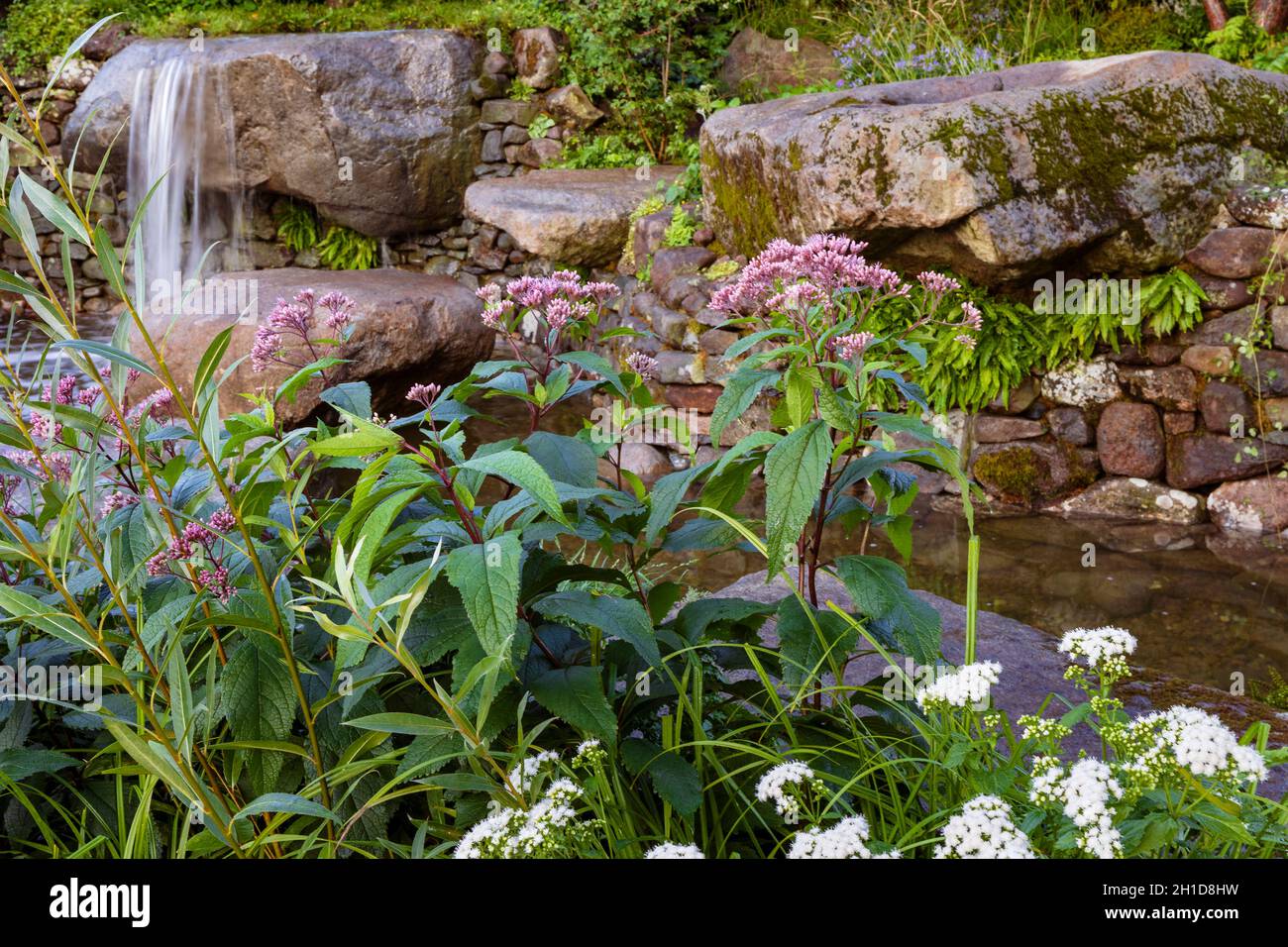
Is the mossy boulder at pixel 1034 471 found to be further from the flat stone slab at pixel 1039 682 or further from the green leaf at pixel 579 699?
the green leaf at pixel 579 699

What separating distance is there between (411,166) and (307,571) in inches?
336

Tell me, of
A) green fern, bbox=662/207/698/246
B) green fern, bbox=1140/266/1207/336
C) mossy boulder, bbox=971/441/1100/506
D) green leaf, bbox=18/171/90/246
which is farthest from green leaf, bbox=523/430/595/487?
green fern, bbox=662/207/698/246

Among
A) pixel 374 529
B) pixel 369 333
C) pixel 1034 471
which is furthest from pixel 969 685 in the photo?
pixel 369 333

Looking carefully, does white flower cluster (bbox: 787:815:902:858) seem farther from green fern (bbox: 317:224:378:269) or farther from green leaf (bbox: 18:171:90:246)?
green fern (bbox: 317:224:378:269)

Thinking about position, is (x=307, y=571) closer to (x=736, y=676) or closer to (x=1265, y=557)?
(x=736, y=676)

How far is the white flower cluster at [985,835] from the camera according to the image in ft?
3.74

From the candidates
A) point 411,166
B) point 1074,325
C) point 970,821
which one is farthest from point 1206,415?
point 411,166

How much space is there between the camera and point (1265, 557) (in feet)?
16.3

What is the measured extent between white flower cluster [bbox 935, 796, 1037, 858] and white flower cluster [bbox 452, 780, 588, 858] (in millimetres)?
444

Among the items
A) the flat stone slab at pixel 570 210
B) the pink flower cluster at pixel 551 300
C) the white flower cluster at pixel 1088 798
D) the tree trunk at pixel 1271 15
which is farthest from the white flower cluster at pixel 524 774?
the tree trunk at pixel 1271 15

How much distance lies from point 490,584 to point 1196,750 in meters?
0.85

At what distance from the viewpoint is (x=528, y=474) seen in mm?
1254
